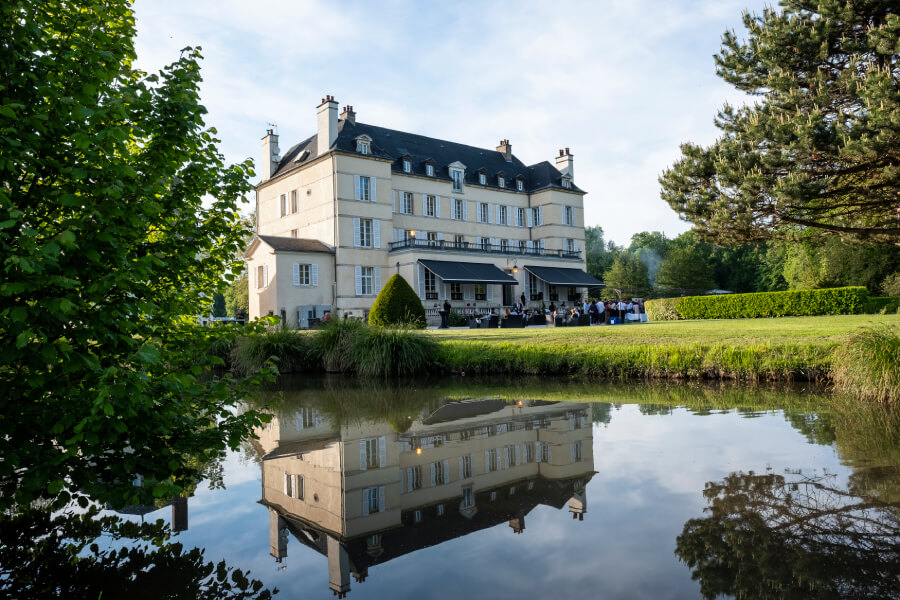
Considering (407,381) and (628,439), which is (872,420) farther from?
(407,381)

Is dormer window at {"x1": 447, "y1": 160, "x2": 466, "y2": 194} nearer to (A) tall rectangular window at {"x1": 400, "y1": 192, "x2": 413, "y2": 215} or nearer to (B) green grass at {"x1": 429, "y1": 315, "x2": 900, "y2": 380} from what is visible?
(A) tall rectangular window at {"x1": 400, "y1": 192, "x2": 413, "y2": 215}

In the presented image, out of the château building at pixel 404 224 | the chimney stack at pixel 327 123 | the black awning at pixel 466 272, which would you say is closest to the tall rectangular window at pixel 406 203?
the château building at pixel 404 224

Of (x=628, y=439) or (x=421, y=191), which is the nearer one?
(x=628, y=439)

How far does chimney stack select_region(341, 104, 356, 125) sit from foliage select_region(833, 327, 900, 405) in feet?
97.7

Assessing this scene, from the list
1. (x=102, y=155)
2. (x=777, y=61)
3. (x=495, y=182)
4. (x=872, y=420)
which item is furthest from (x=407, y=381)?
(x=495, y=182)

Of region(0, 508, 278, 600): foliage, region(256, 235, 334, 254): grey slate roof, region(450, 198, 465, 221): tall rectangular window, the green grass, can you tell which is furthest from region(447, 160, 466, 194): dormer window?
region(0, 508, 278, 600): foliage

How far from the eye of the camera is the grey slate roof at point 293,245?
2883cm

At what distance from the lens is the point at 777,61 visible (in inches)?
401

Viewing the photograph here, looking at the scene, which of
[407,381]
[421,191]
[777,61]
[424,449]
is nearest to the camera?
[424,449]

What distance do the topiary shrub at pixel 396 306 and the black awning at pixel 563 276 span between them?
16.5 metres

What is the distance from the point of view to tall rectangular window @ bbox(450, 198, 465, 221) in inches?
1446

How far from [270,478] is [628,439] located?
10.8ft

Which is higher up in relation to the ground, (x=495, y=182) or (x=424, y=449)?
(x=495, y=182)

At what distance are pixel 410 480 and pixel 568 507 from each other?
1.29 m
